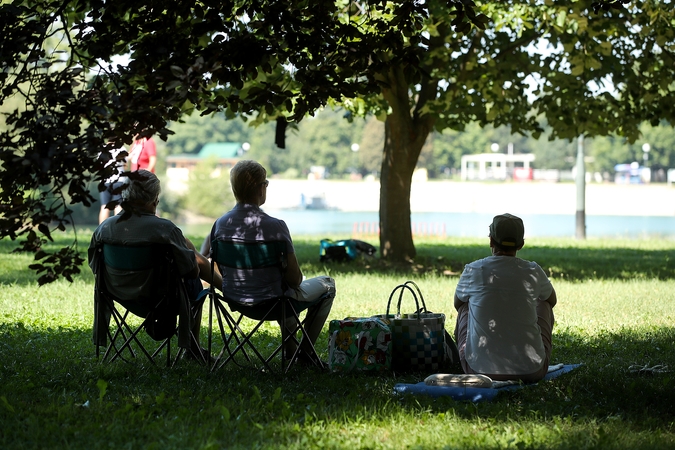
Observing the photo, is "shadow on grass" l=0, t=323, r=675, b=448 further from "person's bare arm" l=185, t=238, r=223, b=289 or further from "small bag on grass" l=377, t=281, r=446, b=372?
"person's bare arm" l=185, t=238, r=223, b=289

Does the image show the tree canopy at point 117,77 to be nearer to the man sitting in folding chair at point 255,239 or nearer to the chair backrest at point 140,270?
the man sitting in folding chair at point 255,239

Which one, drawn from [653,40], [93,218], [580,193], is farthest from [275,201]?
[653,40]

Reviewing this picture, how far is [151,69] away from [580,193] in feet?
68.5

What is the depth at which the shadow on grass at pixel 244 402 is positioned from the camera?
14.4 ft

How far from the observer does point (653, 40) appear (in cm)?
Result: 1410

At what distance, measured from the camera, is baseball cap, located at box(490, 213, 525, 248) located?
5.57m

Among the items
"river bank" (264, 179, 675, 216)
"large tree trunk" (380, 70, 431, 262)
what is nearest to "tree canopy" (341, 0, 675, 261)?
"large tree trunk" (380, 70, 431, 262)

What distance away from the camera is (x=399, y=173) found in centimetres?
1455

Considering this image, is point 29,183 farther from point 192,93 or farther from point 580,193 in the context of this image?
point 580,193

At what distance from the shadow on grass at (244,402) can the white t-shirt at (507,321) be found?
226 millimetres

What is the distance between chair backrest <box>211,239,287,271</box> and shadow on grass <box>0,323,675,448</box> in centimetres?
70

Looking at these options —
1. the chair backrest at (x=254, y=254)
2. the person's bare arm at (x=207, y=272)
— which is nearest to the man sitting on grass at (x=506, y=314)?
the chair backrest at (x=254, y=254)

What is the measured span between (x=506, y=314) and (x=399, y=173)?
30.2ft

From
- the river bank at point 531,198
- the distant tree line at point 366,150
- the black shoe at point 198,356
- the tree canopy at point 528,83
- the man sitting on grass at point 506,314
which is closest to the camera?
the man sitting on grass at point 506,314
